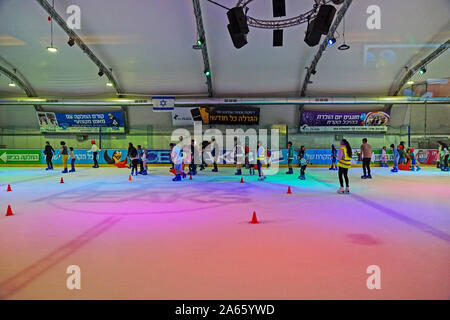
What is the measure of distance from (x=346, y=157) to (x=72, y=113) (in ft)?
66.4

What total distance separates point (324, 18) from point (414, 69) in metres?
12.0

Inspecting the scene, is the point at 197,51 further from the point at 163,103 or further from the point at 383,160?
the point at 383,160

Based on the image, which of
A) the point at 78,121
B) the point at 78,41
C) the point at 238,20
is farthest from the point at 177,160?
the point at 78,121

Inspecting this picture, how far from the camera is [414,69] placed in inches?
656

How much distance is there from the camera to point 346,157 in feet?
22.3

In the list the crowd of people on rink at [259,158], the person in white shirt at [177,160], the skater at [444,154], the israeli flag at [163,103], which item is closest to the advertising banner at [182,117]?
the israeli flag at [163,103]

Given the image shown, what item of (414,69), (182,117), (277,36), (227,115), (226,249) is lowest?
(226,249)

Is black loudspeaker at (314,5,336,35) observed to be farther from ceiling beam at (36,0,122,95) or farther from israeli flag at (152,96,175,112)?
israeli flag at (152,96,175,112)

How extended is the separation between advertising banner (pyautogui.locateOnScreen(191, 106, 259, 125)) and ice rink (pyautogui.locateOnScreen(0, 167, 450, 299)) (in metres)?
14.3

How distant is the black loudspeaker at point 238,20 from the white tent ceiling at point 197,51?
11.6 feet

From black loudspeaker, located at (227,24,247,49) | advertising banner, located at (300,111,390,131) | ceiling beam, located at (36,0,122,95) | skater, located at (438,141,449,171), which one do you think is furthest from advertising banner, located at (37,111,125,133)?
skater, located at (438,141,449,171)

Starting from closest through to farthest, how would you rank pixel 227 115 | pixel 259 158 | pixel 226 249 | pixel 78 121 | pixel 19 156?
pixel 226 249
pixel 259 158
pixel 19 156
pixel 227 115
pixel 78 121

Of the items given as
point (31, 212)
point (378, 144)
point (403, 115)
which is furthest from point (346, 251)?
point (403, 115)

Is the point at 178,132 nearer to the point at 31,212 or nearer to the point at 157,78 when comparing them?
the point at 157,78
